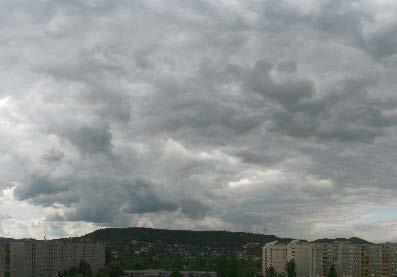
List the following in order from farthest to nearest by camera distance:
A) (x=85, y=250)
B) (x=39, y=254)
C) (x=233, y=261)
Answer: (x=85, y=250) < (x=39, y=254) < (x=233, y=261)

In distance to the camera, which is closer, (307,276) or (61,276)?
(61,276)

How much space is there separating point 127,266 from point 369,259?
7404cm

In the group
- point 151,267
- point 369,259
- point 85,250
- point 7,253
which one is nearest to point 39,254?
point 7,253

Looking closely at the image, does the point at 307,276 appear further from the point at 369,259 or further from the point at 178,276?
the point at 178,276

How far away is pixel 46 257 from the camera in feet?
549

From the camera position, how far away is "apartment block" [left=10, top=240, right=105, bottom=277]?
15650 cm

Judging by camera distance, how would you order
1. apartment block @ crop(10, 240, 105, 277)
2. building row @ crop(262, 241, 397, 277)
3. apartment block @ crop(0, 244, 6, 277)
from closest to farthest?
apartment block @ crop(0, 244, 6, 277)
apartment block @ crop(10, 240, 105, 277)
building row @ crop(262, 241, 397, 277)

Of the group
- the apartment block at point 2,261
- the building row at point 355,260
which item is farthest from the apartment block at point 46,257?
the building row at point 355,260

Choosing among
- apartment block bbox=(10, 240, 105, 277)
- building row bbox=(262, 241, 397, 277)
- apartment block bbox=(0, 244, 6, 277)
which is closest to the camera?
apartment block bbox=(0, 244, 6, 277)

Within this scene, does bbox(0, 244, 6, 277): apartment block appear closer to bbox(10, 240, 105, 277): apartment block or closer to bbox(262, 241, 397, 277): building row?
bbox(10, 240, 105, 277): apartment block

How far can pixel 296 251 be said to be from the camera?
607 ft

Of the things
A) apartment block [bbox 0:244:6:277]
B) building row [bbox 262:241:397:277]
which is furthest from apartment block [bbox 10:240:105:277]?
building row [bbox 262:241:397:277]

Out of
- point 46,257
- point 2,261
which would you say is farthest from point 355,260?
point 2,261

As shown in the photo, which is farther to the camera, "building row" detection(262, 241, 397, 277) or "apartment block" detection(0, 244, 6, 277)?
"building row" detection(262, 241, 397, 277)
